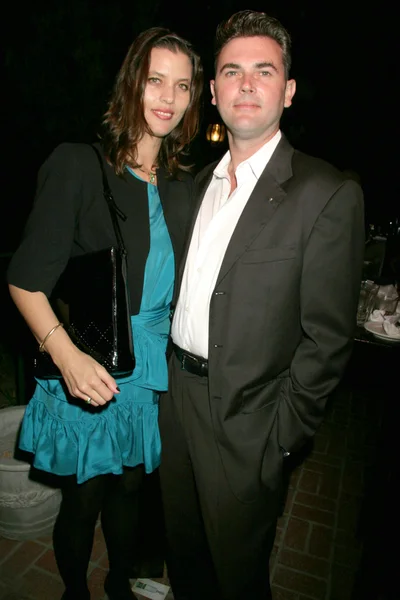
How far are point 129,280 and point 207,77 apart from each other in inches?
324

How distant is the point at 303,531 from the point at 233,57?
3.04 m

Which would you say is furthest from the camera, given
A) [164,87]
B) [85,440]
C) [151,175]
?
[151,175]

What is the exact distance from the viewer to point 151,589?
2396 millimetres

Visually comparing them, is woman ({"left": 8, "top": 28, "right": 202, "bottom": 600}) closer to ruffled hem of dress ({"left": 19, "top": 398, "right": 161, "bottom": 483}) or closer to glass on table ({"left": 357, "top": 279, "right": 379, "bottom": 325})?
ruffled hem of dress ({"left": 19, "top": 398, "right": 161, "bottom": 483})

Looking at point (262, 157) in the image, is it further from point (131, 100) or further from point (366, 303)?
point (366, 303)

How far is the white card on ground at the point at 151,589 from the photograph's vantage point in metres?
2.36

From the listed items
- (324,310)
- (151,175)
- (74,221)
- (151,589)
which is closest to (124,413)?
(74,221)

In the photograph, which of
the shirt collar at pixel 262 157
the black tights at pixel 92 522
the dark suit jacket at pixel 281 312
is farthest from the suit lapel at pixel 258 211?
the black tights at pixel 92 522

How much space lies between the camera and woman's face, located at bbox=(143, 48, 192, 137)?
6.00 feet

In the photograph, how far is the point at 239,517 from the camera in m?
1.84

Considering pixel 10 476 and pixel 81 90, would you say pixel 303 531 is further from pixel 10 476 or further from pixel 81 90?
pixel 81 90

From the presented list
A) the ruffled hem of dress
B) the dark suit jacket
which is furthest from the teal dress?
the dark suit jacket

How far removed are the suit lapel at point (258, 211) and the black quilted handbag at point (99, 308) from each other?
43 centimetres

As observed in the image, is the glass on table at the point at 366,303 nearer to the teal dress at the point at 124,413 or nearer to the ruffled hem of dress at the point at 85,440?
the teal dress at the point at 124,413
